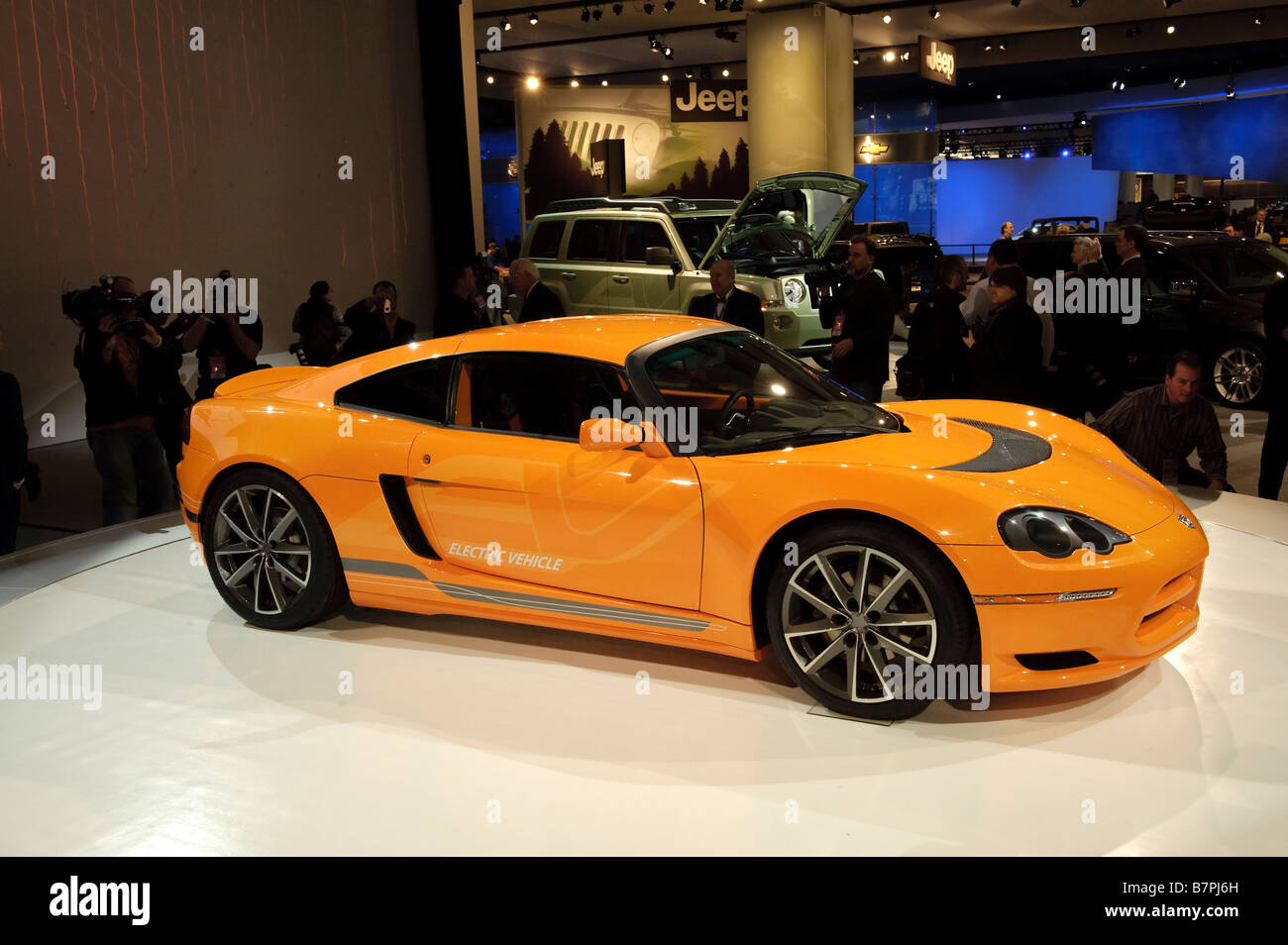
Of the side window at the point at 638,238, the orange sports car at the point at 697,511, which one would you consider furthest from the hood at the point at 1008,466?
the side window at the point at 638,238

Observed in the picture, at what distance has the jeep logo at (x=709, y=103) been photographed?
16938 mm

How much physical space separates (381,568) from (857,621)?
6.19ft

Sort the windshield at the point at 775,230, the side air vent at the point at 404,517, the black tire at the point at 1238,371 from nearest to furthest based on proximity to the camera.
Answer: the side air vent at the point at 404,517 < the black tire at the point at 1238,371 < the windshield at the point at 775,230

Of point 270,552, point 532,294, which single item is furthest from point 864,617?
point 532,294

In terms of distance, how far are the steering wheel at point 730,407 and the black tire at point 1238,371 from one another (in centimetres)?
700

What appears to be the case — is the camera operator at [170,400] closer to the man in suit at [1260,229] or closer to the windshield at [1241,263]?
the windshield at [1241,263]

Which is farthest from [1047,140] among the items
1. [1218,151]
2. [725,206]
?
[725,206]

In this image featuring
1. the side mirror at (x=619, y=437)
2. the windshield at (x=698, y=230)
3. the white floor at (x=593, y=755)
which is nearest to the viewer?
the white floor at (x=593, y=755)

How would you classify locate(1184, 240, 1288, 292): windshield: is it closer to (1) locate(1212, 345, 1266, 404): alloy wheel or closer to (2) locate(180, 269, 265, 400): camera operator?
(1) locate(1212, 345, 1266, 404): alloy wheel

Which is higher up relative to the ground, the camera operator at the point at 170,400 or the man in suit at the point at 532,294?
the man in suit at the point at 532,294

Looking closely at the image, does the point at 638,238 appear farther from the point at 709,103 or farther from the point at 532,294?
the point at 709,103

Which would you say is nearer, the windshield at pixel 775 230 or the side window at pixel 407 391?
the side window at pixel 407 391

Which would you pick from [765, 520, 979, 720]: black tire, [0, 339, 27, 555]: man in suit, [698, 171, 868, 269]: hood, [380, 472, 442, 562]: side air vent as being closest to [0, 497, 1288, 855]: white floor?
[765, 520, 979, 720]: black tire

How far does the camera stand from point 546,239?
39.1 feet
